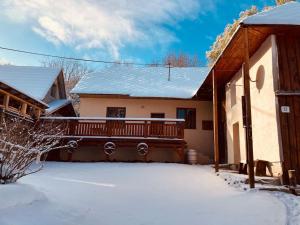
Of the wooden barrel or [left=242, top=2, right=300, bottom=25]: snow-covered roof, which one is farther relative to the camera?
the wooden barrel

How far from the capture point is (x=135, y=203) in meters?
5.95

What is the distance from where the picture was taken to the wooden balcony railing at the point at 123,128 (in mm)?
13922

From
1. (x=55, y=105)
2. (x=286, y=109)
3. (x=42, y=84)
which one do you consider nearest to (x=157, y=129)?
(x=286, y=109)

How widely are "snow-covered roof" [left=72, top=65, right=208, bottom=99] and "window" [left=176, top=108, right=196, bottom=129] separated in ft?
3.54

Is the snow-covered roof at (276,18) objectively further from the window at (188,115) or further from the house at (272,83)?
the window at (188,115)

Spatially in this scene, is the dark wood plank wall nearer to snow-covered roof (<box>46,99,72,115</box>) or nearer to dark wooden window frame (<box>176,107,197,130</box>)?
dark wooden window frame (<box>176,107,197,130</box>)

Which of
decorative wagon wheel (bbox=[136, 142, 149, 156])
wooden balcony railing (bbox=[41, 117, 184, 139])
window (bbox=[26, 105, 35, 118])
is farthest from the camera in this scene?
window (bbox=[26, 105, 35, 118])

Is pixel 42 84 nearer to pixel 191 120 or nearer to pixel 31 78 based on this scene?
pixel 31 78

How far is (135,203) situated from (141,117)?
35.9 feet

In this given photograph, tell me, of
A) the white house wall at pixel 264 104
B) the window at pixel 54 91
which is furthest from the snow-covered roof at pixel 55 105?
the white house wall at pixel 264 104

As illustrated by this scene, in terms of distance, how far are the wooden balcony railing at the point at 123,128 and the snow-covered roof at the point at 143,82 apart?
262 cm

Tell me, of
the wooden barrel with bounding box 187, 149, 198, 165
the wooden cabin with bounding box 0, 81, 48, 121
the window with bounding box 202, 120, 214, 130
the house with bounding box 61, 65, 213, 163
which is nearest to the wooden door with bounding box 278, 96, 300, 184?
the house with bounding box 61, 65, 213, 163

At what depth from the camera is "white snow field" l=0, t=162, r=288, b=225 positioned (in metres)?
4.55

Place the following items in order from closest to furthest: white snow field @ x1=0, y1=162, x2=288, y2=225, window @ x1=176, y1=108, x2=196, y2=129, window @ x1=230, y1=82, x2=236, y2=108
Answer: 1. white snow field @ x1=0, y1=162, x2=288, y2=225
2. window @ x1=230, y1=82, x2=236, y2=108
3. window @ x1=176, y1=108, x2=196, y2=129
